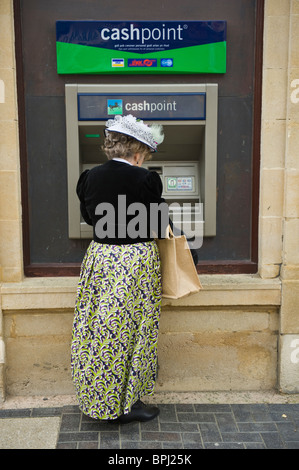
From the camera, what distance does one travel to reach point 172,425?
3.06m

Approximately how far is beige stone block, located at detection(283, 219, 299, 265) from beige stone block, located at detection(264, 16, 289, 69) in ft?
3.67

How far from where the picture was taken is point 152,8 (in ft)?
10.8

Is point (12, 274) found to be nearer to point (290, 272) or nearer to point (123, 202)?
point (123, 202)

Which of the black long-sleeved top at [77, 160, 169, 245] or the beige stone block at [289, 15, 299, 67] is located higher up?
the beige stone block at [289, 15, 299, 67]

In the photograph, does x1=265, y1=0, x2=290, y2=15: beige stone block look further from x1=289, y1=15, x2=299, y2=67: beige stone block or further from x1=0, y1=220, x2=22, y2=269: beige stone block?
x1=0, y1=220, x2=22, y2=269: beige stone block

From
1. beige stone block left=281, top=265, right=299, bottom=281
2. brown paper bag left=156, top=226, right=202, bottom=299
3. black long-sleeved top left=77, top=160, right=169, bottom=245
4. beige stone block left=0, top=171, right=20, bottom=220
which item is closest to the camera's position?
black long-sleeved top left=77, top=160, right=169, bottom=245

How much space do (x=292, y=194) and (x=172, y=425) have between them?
1.81 metres

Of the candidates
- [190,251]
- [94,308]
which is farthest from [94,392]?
[190,251]

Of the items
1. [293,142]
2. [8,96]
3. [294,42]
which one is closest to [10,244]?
[8,96]

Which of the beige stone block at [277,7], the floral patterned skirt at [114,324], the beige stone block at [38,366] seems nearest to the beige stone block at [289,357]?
the floral patterned skirt at [114,324]

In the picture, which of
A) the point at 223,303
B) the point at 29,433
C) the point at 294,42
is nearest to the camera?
the point at 29,433

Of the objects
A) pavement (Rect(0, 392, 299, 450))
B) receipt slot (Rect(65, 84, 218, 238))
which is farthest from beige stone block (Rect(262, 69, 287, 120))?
pavement (Rect(0, 392, 299, 450))

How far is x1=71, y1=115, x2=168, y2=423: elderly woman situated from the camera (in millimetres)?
2791

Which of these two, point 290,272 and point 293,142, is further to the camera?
point 290,272
